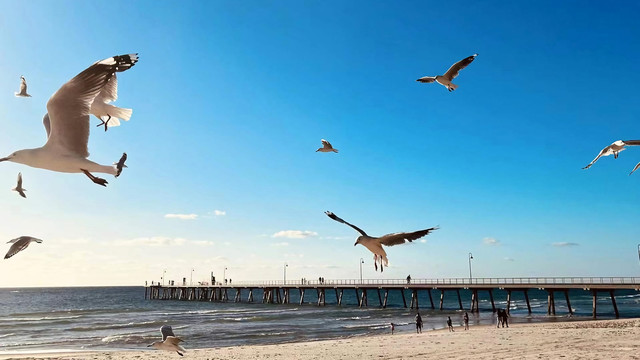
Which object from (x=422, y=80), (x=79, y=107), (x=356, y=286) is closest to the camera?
(x=79, y=107)

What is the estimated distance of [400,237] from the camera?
7555 mm

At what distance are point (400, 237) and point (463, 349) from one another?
1502 cm

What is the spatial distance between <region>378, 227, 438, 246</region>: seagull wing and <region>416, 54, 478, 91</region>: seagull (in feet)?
13.7

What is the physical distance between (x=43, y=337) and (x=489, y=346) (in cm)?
2878

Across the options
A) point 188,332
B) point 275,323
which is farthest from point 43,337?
point 275,323

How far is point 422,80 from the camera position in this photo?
10.9 m

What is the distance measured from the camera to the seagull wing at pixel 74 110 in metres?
4.45

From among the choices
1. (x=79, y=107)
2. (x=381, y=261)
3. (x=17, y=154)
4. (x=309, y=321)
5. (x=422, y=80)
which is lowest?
(x=309, y=321)

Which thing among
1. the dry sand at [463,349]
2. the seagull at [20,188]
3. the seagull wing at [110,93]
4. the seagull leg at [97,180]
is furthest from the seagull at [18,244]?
the dry sand at [463,349]

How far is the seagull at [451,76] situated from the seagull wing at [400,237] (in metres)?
4.18

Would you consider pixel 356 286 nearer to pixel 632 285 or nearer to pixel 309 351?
pixel 632 285

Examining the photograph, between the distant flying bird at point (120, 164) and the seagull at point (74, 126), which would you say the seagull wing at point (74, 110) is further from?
the distant flying bird at point (120, 164)

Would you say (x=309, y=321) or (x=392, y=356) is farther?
(x=309, y=321)

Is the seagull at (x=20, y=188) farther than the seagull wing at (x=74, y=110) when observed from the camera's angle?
Yes
